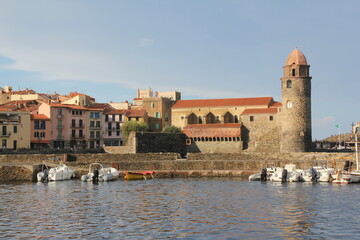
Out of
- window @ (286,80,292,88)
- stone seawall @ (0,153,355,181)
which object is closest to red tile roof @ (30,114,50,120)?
stone seawall @ (0,153,355,181)

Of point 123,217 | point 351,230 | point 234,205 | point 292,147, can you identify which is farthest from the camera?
point 292,147

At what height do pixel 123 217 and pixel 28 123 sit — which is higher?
pixel 28 123

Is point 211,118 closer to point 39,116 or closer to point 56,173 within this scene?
point 39,116

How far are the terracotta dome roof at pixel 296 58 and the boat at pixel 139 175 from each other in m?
29.6

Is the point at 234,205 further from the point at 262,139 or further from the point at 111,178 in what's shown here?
the point at 262,139

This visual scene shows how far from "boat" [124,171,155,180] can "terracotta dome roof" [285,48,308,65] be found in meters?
29.6

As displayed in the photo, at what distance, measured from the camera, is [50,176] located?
50.2 metres

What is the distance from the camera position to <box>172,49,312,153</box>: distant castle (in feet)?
234

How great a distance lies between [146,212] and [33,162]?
30.2 meters

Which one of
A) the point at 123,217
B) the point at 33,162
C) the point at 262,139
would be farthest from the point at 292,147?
the point at 123,217

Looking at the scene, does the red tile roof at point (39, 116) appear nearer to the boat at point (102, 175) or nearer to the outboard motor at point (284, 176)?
the boat at point (102, 175)

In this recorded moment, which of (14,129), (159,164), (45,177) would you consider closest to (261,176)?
(159,164)

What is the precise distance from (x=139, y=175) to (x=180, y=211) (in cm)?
2326

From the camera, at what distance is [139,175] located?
175ft
